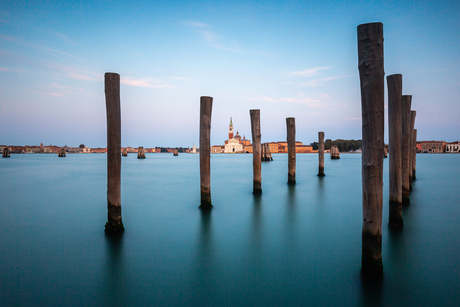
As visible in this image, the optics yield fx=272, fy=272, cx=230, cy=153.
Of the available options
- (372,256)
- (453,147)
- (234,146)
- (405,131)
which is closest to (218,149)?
(234,146)

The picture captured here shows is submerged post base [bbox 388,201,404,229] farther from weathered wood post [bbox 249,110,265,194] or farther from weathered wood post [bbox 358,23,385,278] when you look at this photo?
weathered wood post [bbox 249,110,265,194]

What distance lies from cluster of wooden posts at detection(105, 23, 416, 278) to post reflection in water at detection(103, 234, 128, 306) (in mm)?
478

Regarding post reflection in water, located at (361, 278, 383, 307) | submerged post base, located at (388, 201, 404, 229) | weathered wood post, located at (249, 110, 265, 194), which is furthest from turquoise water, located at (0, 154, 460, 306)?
weathered wood post, located at (249, 110, 265, 194)

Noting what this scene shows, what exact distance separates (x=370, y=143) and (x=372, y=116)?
0.28 m

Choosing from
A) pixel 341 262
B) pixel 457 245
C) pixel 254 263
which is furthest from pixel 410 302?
pixel 457 245

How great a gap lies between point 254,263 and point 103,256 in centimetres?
226

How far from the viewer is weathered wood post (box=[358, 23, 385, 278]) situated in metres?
2.79

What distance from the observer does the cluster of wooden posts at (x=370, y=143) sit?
2812mm

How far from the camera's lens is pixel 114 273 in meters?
3.55

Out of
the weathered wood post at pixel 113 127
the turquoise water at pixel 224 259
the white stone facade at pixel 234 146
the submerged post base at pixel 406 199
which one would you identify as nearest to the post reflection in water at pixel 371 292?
the turquoise water at pixel 224 259

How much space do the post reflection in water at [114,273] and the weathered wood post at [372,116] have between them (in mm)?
2820

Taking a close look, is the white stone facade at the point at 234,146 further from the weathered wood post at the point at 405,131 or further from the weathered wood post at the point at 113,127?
the weathered wood post at the point at 113,127

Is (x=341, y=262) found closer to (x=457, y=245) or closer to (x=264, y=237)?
(x=264, y=237)

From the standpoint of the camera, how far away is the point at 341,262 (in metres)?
3.73
